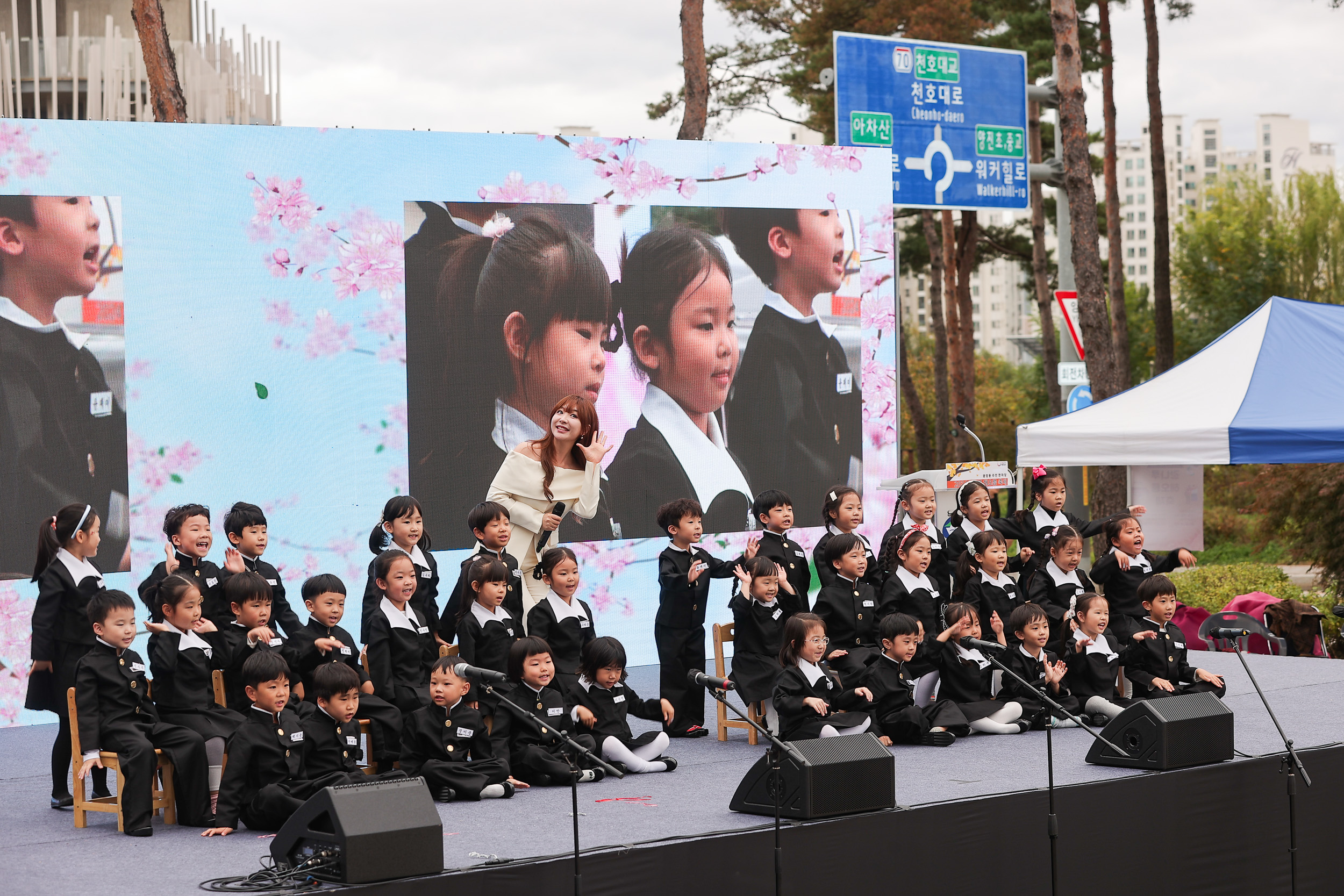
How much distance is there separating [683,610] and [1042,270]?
1771 centimetres

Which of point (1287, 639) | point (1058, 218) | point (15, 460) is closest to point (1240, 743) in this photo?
point (1287, 639)

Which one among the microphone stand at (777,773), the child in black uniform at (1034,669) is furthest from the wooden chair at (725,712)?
the microphone stand at (777,773)

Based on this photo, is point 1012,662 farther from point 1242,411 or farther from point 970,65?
point 970,65

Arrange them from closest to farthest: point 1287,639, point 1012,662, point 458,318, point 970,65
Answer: point 1012,662 → point 458,318 → point 1287,639 → point 970,65

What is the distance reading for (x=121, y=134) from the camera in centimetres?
790

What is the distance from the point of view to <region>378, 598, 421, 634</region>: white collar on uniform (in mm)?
6234

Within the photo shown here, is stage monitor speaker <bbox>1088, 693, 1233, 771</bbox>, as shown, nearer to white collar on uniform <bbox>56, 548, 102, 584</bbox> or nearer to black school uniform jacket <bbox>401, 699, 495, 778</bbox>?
black school uniform jacket <bbox>401, 699, 495, 778</bbox>

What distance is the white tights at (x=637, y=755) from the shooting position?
20.2 ft

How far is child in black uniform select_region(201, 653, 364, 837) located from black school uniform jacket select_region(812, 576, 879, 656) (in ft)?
8.73

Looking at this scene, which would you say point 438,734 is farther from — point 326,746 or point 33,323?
point 33,323

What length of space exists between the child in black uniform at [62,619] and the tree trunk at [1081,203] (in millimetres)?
9288

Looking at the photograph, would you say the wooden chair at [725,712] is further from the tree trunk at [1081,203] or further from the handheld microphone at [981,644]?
the tree trunk at [1081,203]

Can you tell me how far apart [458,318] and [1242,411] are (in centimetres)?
469

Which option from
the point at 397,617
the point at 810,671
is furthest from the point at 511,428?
the point at 810,671
